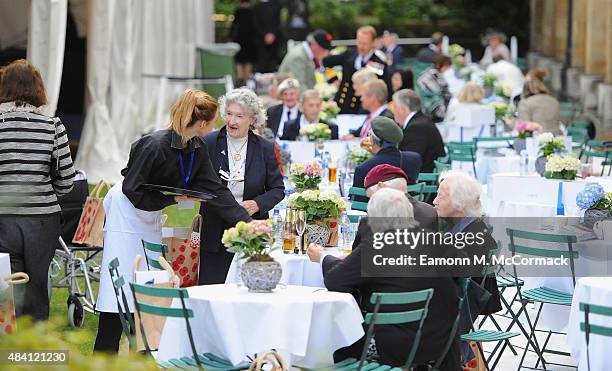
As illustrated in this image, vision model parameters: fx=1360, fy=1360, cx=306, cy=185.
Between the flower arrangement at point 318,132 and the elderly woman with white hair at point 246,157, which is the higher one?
the elderly woman with white hair at point 246,157

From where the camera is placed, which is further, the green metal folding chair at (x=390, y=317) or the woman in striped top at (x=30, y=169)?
the woman in striped top at (x=30, y=169)

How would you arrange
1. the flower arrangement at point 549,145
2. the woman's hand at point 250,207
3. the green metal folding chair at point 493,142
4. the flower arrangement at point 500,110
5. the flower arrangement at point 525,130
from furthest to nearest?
the flower arrangement at point 500,110 → the green metal folding chair at point 493,142 → the flower arrangement at point 525,130 → the flower arrangement at point 549,145 → the woman's hand at point 250,207

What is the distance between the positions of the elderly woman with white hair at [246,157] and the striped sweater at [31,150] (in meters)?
1.12

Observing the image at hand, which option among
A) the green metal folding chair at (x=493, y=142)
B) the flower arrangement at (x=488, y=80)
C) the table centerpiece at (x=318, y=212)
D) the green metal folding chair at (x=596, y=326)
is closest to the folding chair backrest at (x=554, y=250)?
the table centerpiece at (x=318, y=212)

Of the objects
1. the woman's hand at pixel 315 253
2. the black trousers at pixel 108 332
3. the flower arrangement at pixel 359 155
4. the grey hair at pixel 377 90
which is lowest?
the black trousers at pixel 108 332

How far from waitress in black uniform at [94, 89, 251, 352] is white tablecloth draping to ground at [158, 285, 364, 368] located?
1.25 metres

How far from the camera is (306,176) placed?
9562mm

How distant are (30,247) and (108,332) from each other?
68 cm

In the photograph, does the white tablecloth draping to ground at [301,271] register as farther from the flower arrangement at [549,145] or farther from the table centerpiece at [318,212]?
the flower arrangement at [549,145]

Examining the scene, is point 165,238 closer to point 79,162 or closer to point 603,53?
point 79,162

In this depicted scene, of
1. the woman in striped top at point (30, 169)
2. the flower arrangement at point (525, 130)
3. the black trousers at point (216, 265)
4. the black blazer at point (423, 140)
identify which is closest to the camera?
the woman in striped top at point (30, 169)

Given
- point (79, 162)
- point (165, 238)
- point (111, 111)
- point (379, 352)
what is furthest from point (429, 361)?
point (111, 111)

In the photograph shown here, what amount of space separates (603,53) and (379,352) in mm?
20922

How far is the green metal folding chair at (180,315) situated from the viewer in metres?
6.34
